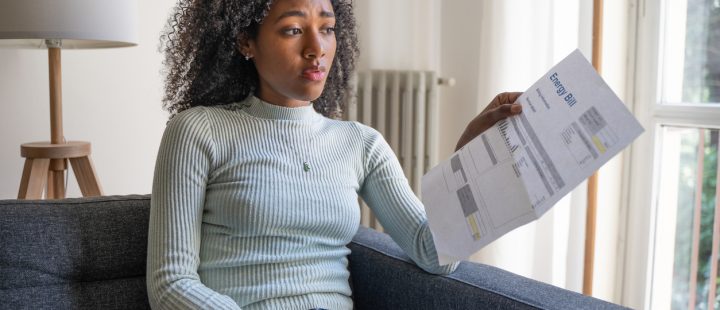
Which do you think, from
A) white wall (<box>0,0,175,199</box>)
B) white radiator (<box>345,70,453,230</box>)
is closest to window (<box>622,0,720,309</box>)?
white radiator (<box>345,70,453,230</box>)

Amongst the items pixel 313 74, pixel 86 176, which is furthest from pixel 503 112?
pixel 86 176

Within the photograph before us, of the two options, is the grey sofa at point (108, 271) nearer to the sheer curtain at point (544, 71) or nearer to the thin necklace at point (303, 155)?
the thin necklace at point (303, 155)

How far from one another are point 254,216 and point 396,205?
0.29 metres

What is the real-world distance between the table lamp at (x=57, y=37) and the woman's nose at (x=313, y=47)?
0.91 metres

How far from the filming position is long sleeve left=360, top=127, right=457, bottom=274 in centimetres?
125

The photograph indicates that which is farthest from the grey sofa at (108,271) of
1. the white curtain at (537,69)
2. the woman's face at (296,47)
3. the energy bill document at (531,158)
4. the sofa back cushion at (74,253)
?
the white curtain at (537,69)

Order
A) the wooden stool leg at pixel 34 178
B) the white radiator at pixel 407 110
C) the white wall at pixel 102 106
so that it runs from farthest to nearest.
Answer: the white radiator at pixel 407 110 → the white wall at pixel 102 106 → the wooden stool leg at pixel 34 178

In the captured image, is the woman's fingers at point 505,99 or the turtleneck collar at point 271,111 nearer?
the woman's fingers at point 505,99

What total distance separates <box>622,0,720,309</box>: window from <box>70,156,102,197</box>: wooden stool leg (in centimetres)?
156

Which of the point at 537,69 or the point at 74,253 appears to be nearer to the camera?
the point at 74,253

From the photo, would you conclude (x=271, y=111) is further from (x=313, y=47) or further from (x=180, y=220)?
(x=180, y=220)

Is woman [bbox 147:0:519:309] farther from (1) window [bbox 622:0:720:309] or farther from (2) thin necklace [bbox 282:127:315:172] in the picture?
(1) window [bbox 622:0:720:309]

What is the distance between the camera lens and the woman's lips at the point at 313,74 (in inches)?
48.8

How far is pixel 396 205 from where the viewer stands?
1326 millimetres
